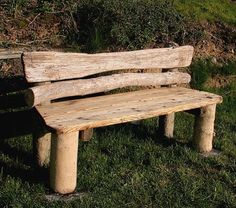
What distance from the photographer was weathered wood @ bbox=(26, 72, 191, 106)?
4324mm

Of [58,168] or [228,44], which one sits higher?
[228,44]

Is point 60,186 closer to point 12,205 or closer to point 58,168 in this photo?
point 58,168

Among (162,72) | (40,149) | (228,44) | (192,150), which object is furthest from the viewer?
(228,44)

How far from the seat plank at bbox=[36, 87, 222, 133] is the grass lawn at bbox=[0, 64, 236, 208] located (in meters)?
0.54

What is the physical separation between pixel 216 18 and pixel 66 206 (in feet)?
17.3

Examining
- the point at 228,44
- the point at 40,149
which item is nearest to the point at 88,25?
the point at 228,44

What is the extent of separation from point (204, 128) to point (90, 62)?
4.68 ft

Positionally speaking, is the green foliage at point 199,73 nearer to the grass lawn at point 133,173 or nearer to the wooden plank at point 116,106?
the grass lawn at point 133,173

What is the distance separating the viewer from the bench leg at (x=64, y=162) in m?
4.00

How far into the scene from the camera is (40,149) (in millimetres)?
4508

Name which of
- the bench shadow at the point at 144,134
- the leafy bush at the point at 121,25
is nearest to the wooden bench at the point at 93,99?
the bench shadow at the point at 144,134

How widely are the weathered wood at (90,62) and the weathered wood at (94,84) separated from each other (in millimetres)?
78

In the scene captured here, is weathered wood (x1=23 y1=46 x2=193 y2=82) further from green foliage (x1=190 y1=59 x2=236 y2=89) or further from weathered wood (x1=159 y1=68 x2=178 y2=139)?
green foliage (x1=190 y1=59 x2=236 y2=89)

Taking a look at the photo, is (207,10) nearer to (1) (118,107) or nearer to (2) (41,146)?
(1) (118,107)
